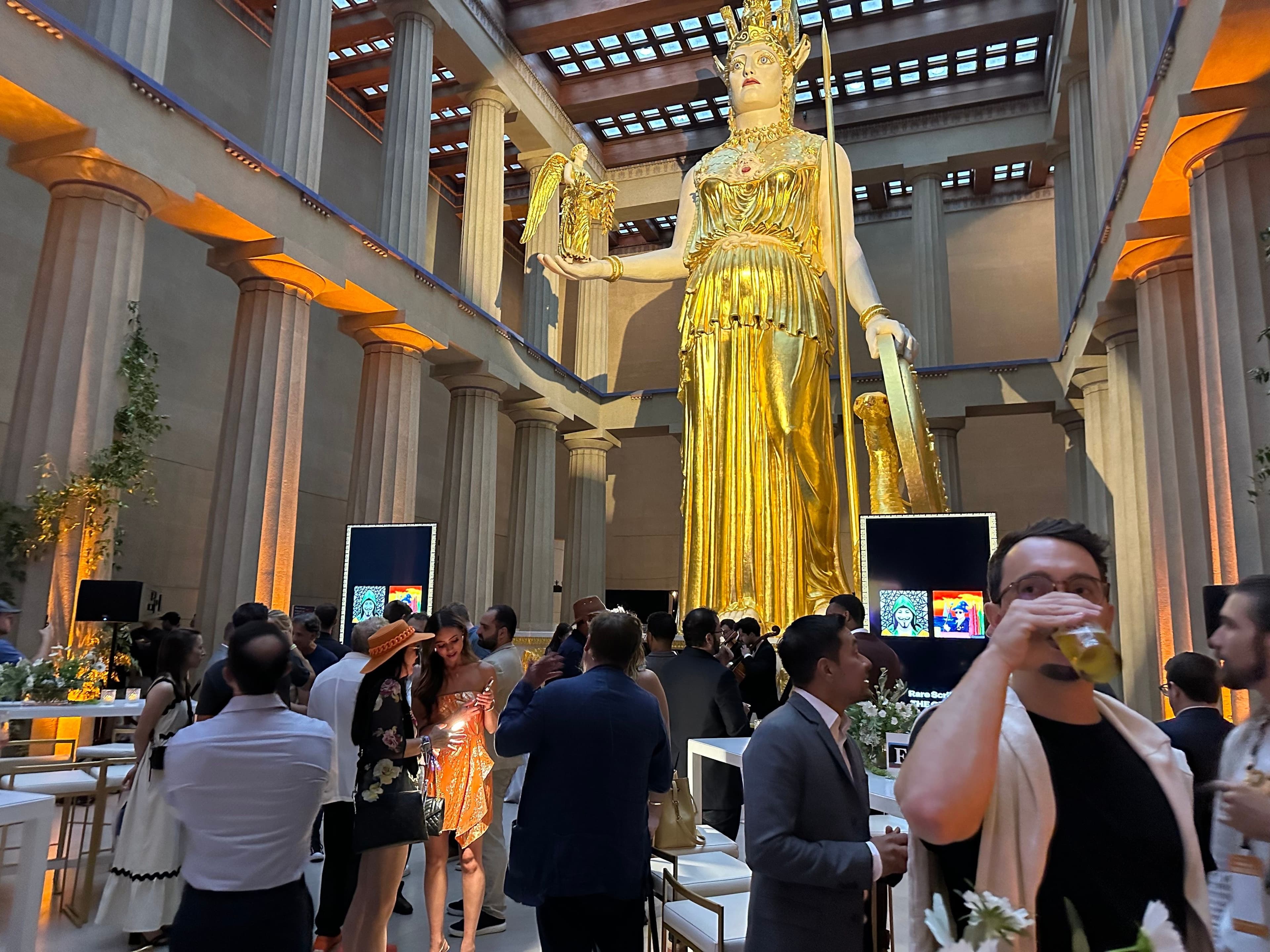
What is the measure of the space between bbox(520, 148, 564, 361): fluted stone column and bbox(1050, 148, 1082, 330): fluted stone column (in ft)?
29.0

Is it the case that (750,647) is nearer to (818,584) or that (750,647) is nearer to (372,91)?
(818,584)

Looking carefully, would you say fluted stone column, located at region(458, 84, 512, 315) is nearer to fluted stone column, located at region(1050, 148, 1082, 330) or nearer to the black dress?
fluted stone column, located at region(1050, 148, 1082, 330)

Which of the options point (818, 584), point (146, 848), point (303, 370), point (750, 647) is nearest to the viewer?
point (146, 848)

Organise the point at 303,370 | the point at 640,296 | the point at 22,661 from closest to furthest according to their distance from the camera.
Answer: the point at 22,661, the point at 303,370, the point at 640,296

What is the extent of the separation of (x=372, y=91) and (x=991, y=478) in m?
15.3

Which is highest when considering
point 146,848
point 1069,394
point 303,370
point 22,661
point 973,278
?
point 973,278

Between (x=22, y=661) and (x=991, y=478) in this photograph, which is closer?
(x=22, y=661)

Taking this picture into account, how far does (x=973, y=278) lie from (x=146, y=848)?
20682 mm

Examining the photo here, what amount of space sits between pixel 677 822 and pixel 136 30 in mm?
8833

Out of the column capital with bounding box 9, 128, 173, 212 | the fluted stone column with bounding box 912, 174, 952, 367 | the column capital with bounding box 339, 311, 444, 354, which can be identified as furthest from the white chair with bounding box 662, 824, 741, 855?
the fluted stone column with bounding box 912, 174, 952, 367

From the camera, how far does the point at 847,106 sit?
18875 mm

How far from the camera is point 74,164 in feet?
26.5

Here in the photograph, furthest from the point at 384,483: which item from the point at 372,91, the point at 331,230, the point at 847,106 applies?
the point at 847,106

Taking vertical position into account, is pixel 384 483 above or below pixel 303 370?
below
